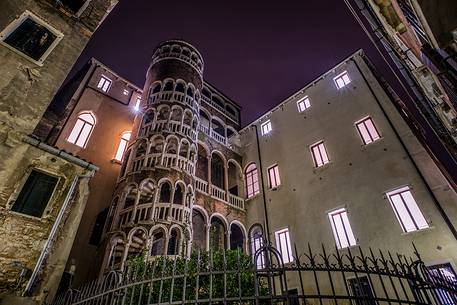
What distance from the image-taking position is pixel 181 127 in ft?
56.1

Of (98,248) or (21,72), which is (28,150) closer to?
(21,72)

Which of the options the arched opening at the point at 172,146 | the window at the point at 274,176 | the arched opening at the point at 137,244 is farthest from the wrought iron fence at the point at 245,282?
the arched opening at the point at 172,146

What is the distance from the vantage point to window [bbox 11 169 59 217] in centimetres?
807

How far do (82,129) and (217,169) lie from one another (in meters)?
10.4

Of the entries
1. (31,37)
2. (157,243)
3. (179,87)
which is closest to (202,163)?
(179,87)

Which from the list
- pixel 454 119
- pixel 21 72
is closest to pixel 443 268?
pixel 454 119

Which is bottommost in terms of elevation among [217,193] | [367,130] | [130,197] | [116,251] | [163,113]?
[116,251]

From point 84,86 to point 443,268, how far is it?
23.1 metres

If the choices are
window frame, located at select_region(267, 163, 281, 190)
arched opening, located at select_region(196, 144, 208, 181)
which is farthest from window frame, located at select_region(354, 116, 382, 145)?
arched opening, located at select_region(196, 144, 208, 181)

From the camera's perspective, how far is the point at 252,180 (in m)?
20.2

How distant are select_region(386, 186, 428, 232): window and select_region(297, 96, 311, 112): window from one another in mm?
9011

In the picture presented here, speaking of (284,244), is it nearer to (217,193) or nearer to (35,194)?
(217,193)

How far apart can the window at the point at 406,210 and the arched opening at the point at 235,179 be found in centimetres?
1077

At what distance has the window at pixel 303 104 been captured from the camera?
19.0 m
